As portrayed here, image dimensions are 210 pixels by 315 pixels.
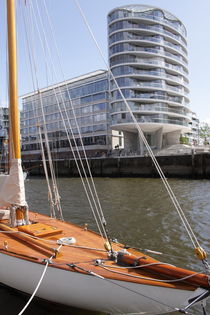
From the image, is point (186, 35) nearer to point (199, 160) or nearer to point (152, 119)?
point (152, 119)

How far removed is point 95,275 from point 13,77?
541 cm

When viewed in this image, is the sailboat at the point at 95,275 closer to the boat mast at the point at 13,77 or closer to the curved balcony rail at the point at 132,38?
the boat mast at the point at 13,77

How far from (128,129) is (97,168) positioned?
44.7ft

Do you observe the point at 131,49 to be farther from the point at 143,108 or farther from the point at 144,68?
the point at 143,108

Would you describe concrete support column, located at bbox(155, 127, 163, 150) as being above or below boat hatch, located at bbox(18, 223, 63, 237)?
above

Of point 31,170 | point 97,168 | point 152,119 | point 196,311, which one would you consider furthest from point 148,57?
point 196,311

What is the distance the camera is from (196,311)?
19.5 feet

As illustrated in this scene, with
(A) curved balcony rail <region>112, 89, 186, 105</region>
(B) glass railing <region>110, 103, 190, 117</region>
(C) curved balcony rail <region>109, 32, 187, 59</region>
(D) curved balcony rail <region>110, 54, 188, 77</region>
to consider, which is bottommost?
(B) glass railing <region>110, 103, 190, 117</region>

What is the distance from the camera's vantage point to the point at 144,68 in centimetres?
5397

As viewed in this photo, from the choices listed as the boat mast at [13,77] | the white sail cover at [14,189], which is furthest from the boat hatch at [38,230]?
the boat mast at [13,77]

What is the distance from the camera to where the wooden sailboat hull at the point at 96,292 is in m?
4.14

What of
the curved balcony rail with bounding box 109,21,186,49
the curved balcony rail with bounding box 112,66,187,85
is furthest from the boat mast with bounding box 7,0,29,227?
the curved balcony rail with bounding box 109,21,186,49

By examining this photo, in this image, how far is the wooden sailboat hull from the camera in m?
4.14

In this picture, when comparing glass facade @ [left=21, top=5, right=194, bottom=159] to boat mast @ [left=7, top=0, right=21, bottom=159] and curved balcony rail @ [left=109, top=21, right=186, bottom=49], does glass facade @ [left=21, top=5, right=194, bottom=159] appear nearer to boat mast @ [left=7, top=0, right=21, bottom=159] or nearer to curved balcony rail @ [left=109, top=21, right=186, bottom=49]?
curved balcony rail @ [left=109, top=21, right=186, bottom=49]
